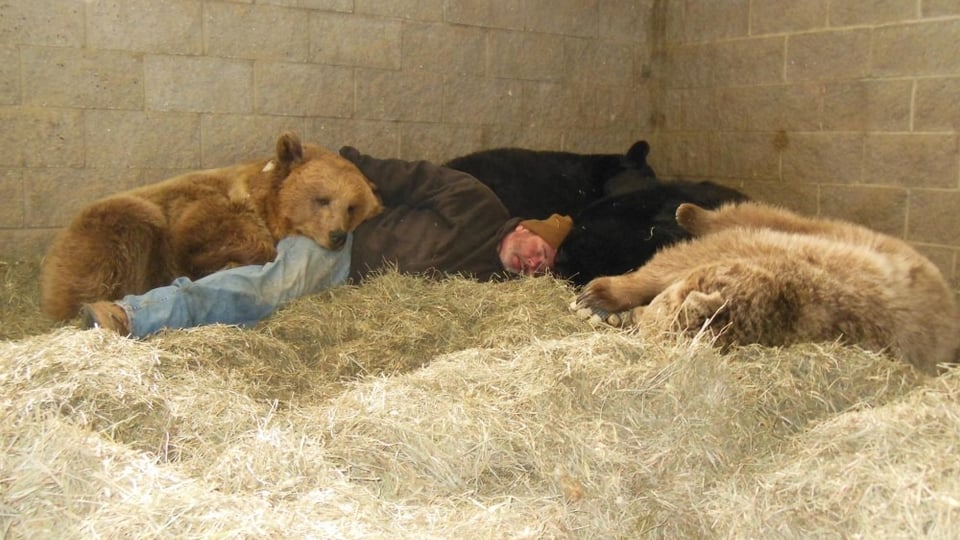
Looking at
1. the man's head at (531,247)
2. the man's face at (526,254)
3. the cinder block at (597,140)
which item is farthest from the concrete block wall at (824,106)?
the man's face at (526,254)

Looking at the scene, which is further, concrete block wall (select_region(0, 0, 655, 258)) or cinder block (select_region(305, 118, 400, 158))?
cinder block (select_region(305, 118, 400, 158))

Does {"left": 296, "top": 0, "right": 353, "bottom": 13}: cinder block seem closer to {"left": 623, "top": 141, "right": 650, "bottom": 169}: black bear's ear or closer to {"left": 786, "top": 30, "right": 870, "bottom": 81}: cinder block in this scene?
{"left": 623, "top": 141, "right": 650, "bottom": 169}: black bear's ear

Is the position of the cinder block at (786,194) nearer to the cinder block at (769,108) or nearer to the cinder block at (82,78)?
the cinder block at (769,108)

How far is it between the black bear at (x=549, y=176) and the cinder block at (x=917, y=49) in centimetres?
187

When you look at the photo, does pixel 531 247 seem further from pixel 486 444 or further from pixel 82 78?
pixel 82 78

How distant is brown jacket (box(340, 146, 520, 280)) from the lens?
5254 mm

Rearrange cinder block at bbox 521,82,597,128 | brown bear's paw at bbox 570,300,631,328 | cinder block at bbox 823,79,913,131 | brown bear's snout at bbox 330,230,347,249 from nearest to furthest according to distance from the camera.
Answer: brown bear's paw at bbox 570,300,631,328
brown bear's snout at bbox 330,230,347,249
cinder block at bbox 823,79,913,131
cinder block at bbox 521,82,597,128

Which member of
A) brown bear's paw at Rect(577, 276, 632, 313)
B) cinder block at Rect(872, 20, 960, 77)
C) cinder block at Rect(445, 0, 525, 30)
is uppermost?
cinder block at Rect(445, 0, 525, 30)

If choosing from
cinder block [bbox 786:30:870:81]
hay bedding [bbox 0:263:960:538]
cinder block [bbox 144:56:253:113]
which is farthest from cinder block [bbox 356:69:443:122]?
hay bedding [bbox 0:263:960:538]

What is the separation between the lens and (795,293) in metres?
3.49

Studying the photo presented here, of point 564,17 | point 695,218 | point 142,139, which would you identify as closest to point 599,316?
point 695,218

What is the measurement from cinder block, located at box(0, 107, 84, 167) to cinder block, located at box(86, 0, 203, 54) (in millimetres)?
549

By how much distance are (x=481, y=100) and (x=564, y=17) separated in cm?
123

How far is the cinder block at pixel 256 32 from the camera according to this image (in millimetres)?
5801
